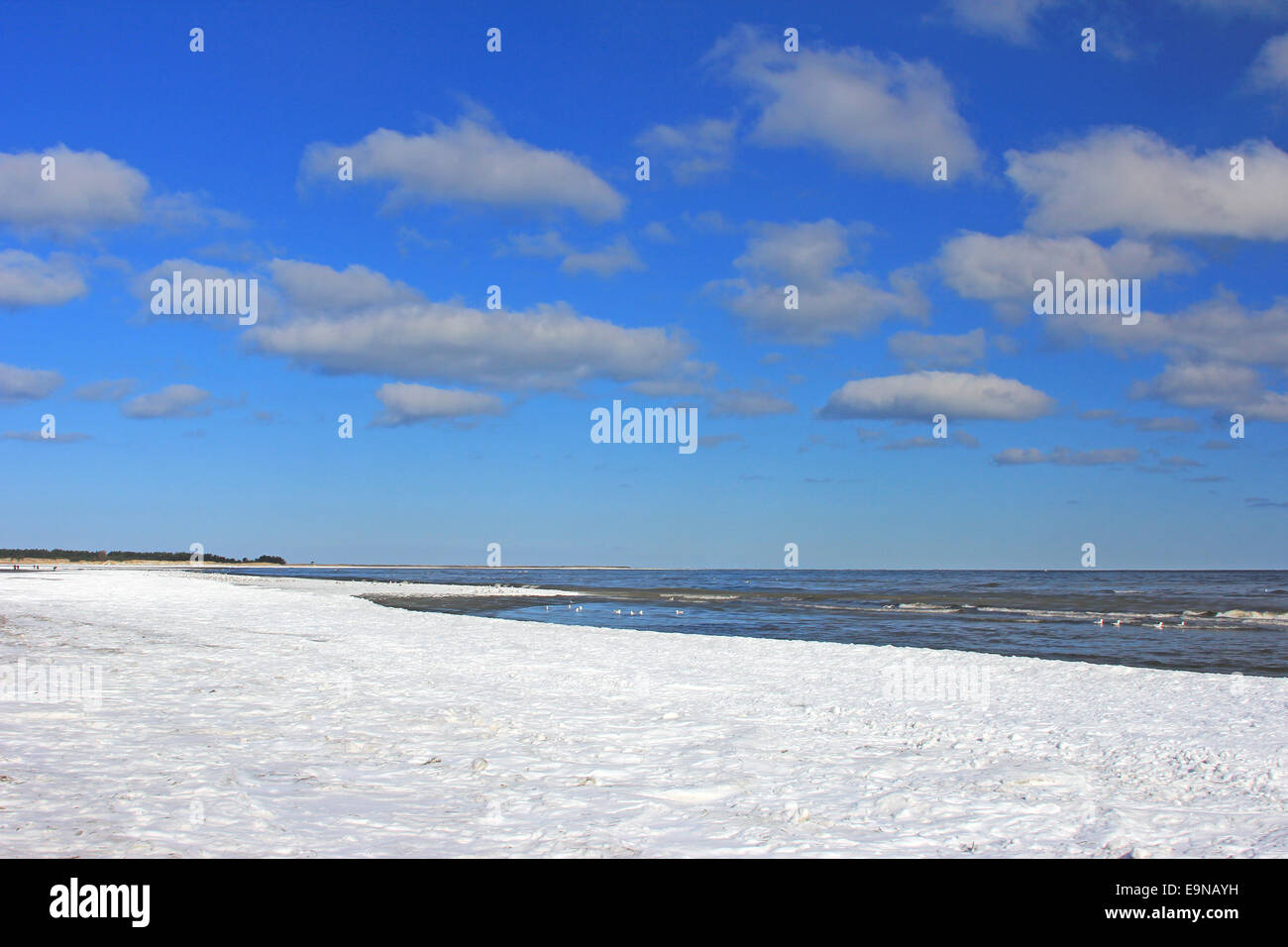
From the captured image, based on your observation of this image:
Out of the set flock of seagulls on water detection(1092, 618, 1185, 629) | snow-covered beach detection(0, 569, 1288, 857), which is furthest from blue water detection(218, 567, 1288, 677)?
snow-covered beach detection(0, 569, 1288, 857)

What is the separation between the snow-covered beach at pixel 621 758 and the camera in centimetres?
658

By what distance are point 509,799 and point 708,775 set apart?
227 cm

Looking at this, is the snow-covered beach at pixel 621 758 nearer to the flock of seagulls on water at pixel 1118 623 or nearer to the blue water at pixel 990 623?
the blue water at pixel 990 623

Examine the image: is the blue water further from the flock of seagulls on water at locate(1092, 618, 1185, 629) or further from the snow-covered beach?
the snow-covered beach

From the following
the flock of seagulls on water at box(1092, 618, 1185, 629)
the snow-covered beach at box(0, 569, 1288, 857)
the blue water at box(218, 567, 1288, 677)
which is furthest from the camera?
the flock of seagulls on water at box(1092, 618, 1185, 629)

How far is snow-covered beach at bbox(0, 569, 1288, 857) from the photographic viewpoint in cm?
658

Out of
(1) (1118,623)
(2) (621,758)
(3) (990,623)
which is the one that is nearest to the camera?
(2) (621,758)

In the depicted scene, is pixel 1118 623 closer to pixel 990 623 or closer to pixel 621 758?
pixel 990 623

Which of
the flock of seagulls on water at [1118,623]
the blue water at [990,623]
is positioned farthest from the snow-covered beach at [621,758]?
the flock of seagulls on water at [1118,623]

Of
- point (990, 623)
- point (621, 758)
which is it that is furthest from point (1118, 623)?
point (621, 758)

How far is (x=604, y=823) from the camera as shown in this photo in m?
6.88

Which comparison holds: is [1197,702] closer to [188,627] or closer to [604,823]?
[604,823]

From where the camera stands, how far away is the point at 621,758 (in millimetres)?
9367
